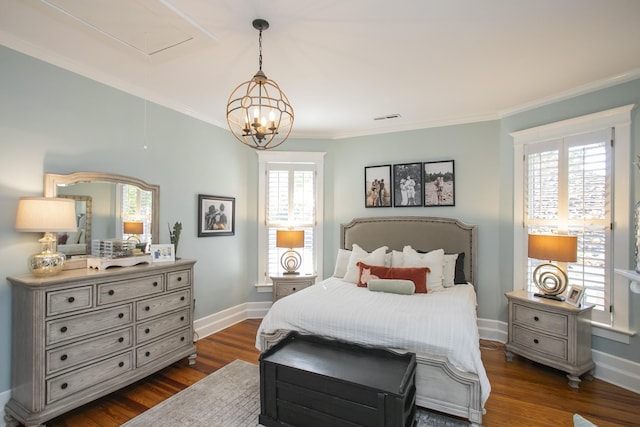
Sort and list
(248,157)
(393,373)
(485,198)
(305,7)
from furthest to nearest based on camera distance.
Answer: (248,157)
(485,198)
(393,373)
(305,7)

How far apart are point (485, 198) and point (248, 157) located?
347 cm

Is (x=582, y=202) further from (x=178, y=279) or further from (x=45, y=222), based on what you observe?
(x=45, y=222)

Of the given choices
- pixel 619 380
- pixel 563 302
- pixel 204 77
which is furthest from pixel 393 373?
pixel 204 77

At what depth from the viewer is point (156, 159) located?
11.5 ft

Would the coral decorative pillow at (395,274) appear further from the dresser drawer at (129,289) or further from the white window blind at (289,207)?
the dresser drawer at (129,289)

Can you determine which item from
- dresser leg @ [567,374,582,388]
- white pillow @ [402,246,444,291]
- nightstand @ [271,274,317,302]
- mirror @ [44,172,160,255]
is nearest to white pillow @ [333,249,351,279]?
nightstand @ [271,274,317,302]

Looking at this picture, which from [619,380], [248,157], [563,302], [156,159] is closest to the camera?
[619,380]

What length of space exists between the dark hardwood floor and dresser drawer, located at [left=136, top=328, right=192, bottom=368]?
24 cm

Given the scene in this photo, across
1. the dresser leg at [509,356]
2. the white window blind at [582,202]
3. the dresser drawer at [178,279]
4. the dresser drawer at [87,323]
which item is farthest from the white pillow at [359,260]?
the dresser drawer at [87,323]

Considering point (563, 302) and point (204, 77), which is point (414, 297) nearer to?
point (563, 302)

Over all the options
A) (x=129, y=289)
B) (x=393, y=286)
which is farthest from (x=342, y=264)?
(x=129, y=289)

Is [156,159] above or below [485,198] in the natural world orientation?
above

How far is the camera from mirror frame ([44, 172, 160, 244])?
2.58 meters

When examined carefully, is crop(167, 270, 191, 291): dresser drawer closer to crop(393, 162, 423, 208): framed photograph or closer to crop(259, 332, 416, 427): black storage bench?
crop(259, 332, 416, 427): black storage bench
